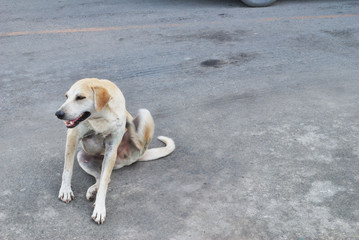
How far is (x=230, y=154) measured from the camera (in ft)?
16.0

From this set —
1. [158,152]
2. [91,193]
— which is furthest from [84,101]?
[158,152]

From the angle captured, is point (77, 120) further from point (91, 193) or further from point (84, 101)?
point (91, 193)

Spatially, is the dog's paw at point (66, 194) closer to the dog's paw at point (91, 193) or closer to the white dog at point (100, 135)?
the white dog at point (100, 135)

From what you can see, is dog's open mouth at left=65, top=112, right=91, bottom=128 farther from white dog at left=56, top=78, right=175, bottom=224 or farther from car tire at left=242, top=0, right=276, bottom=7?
car tire at left=242, top=0, right=276, bottom=7

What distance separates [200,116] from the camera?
18.8ft

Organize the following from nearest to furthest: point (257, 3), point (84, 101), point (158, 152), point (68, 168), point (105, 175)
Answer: point (84, 101) < point (105, 175) < point (68, 168) < point (158, 152) < point (257, 3)

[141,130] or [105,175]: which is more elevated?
[141,130]

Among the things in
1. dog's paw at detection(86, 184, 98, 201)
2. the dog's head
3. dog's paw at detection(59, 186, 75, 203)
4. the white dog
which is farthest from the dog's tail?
the dog's head

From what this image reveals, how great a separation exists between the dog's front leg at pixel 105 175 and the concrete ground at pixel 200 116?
0.09 metres

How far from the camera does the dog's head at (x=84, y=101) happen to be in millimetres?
3789

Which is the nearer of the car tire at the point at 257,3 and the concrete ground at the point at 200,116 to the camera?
the concrete ground at the point at 200,116

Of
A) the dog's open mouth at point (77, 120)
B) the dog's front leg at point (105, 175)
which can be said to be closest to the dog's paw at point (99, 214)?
the dog's front leg at point (105, 175)

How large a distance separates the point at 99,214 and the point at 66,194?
0.43 meters

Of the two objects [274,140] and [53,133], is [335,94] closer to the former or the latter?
[274,140]
